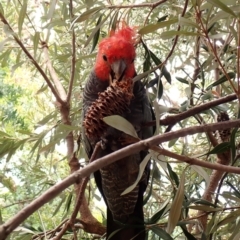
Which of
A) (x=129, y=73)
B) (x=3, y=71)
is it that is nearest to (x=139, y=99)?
(x=129, y=73)

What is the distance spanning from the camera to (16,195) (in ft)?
3.82

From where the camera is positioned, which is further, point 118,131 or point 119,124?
point 118,131

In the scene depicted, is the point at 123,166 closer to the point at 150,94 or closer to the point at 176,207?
the point at 150,94

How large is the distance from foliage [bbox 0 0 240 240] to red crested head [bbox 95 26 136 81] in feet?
0.12

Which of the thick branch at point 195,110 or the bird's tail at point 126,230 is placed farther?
the bird's tail at point 126,230

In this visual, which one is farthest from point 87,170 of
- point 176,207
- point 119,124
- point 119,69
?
point 119,69

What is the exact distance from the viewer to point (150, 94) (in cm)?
87

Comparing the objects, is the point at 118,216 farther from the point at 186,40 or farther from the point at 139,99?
the point at 186,40

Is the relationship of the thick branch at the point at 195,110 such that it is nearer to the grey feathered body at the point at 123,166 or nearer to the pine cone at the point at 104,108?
the pine cone at the point at 104,108

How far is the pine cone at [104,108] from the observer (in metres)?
0.67

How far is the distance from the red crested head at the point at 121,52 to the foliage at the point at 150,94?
0.04 m

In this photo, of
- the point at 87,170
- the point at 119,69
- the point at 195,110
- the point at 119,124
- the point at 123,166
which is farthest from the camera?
the point at 123,166

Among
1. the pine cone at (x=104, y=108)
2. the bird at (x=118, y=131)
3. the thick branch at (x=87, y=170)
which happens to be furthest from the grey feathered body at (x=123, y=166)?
the thick branch at (x=87, y=170)

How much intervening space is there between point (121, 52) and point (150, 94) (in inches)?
4.7
